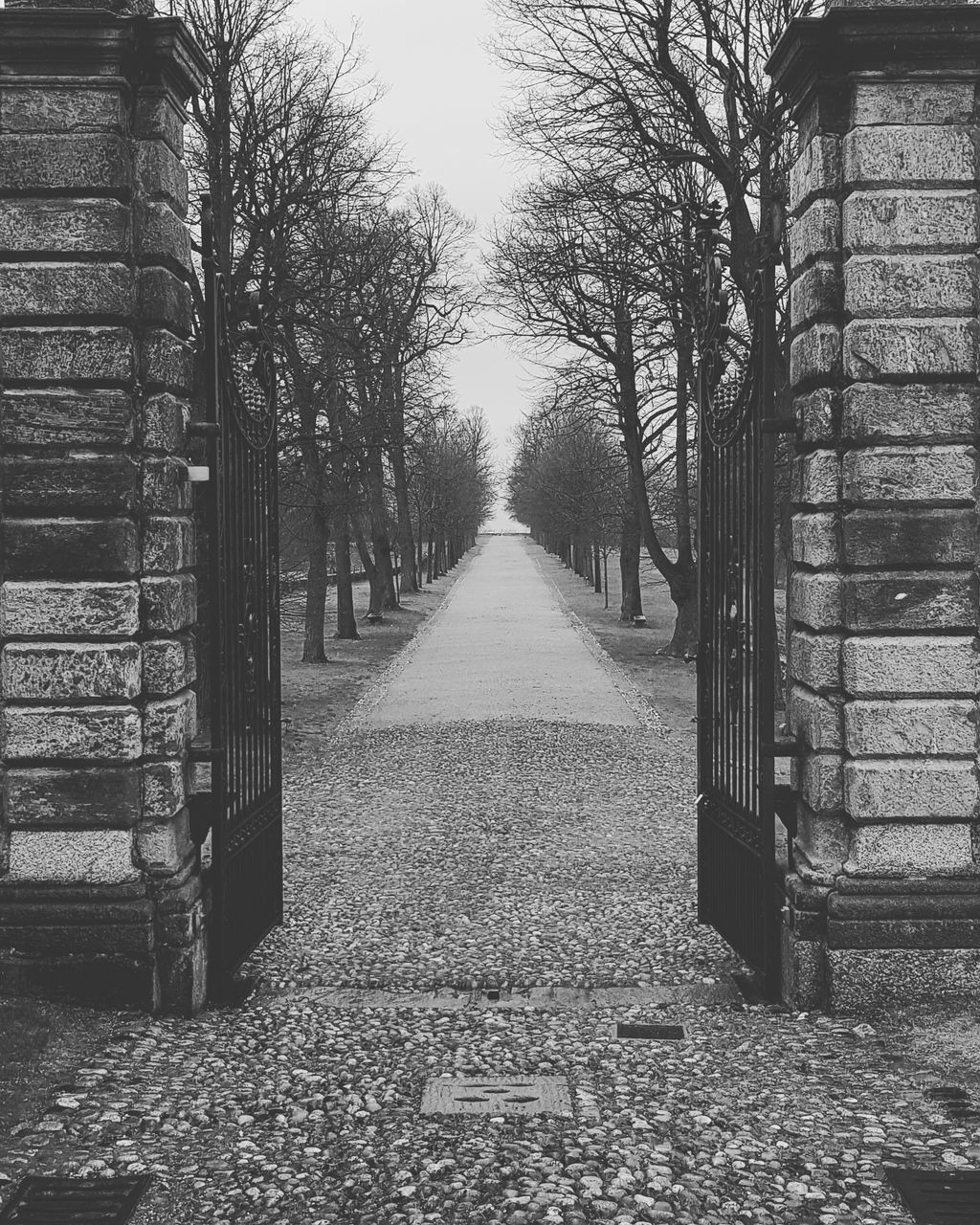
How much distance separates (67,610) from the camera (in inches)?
204

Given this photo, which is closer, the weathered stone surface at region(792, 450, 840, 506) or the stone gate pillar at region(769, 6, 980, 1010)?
the stone gate pillar at region(769, 6, 980, 1010)

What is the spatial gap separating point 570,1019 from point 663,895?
223 cm

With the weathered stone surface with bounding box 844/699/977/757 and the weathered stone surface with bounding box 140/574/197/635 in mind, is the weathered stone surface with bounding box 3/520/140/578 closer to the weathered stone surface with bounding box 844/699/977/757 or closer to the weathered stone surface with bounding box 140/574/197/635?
the weathered stone surface with bounding box 140/574/197/635

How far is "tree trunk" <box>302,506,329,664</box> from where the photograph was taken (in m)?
20.1

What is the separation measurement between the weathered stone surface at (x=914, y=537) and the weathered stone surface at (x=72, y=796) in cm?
331

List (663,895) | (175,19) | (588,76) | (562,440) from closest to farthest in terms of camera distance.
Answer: (175,19) → (663,895) → (588,76) → (562,440)

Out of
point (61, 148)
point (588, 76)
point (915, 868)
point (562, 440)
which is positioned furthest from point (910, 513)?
point (562, 440)

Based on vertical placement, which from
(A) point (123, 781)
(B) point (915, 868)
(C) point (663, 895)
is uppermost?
(A) point (123, 781)

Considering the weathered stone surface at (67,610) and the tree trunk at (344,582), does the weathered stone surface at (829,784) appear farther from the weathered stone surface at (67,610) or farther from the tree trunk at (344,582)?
the tree trunk at (344,582)

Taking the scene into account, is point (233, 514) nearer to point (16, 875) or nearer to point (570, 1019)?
point (16, 875)

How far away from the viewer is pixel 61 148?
509 cm

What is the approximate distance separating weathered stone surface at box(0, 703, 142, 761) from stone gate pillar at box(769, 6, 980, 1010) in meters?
3.04

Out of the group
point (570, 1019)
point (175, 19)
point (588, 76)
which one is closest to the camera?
point (175, 19)

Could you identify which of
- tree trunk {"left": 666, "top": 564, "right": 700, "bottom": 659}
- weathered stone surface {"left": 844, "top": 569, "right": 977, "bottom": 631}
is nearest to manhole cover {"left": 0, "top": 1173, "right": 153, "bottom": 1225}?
weathered stone surface {"left": 844, "top": 569, "right": 977, "bottom": 631}
